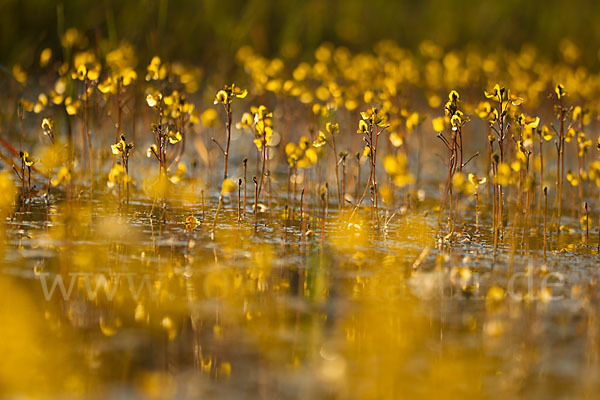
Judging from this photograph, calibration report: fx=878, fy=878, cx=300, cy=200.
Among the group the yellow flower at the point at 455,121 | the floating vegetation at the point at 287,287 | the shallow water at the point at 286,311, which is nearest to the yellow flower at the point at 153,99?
the floating vegetation at the point at 287,287

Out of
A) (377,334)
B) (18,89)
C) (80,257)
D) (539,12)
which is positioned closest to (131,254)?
(80,257)

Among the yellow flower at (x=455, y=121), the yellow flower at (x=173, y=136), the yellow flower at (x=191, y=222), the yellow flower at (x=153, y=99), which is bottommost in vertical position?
the yellow flower at (x=191, y=222)

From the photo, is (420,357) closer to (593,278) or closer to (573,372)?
(573,372)

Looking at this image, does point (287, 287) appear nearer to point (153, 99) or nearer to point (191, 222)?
point (191, 222)

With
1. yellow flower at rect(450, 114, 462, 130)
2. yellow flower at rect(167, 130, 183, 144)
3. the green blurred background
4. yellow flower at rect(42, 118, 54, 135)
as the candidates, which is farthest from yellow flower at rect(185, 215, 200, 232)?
the green blurred background

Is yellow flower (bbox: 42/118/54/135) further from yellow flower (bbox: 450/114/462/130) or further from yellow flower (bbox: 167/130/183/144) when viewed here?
yellow flower (bbox: 450/114/462/130)

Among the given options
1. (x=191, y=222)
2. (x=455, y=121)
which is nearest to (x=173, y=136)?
(x=191, y=222)

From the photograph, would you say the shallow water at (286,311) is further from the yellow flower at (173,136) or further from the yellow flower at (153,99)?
the yellow flower at (153,99)
